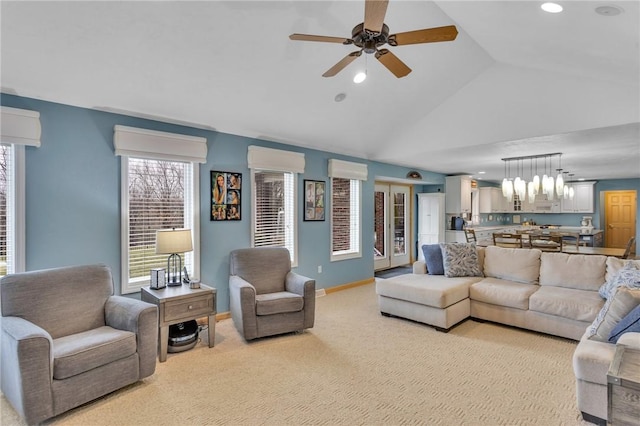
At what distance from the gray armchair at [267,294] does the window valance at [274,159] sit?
1.18 m

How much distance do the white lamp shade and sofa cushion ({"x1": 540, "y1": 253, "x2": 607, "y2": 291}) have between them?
13.4 ft

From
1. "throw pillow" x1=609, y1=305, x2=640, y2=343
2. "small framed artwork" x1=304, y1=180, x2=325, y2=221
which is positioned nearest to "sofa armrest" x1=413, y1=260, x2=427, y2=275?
"small framed artwork" x1=304, y1=180, x2=325, y2=221

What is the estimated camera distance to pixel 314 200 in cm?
541

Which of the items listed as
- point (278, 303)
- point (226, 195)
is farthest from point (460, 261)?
point (226, 195)

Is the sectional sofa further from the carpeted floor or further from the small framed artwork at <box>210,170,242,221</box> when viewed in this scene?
the small framed artwork at <box>210,170,242,221</box>

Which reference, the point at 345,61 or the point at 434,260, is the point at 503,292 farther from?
the point at 345,61

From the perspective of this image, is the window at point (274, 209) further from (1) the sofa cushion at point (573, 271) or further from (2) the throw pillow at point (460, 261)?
(1) the sofa cushion at point (573, 271)

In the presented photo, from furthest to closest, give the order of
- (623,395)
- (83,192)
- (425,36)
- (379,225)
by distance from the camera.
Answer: (379,225)
(83,192)
(425,36)
(623,395)

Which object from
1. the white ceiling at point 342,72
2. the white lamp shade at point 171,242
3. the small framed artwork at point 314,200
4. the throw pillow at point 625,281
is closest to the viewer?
the white ceiling at point 342,72

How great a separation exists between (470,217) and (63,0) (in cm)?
879

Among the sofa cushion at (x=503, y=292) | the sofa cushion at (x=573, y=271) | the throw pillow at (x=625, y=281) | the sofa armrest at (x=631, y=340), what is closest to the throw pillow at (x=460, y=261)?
the sofa cushion at (x=503, y=292)

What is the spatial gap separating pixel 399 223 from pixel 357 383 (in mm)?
5576

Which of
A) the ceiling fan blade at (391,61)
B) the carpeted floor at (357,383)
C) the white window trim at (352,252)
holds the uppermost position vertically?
the ceiling fan blade at (391,61)

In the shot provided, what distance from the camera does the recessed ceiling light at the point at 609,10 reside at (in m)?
2.12
